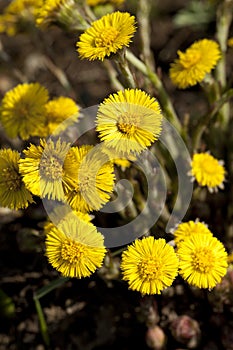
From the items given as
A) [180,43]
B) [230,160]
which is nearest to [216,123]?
[230,160]

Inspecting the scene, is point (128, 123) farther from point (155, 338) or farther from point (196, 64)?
point (155, 338)

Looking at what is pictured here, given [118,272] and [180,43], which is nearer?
[118,272]

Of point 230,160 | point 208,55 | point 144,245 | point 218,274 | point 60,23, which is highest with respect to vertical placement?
point 60,23

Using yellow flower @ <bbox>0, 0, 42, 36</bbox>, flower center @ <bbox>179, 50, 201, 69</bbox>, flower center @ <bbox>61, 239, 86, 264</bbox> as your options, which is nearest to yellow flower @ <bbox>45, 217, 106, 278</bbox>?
flower center @ <bbox>61, 239, 86, 264</bbox>

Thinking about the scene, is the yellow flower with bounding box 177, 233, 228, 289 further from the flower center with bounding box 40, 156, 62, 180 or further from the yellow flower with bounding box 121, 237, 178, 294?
the flower center with bounding box 40, 156, 62, 180

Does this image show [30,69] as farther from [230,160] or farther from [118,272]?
[118,272]
